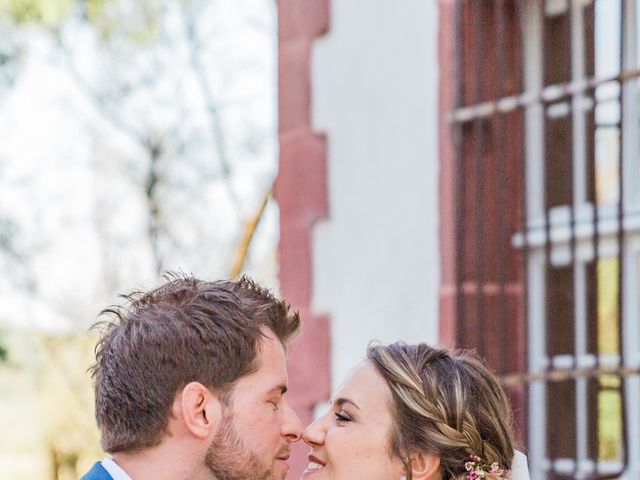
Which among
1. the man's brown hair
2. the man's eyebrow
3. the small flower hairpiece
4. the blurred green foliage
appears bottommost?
the small flower hairpiece

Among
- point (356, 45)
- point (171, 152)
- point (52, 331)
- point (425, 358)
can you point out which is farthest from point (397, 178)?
point (52, 331)

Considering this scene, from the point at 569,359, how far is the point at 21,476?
953 cm

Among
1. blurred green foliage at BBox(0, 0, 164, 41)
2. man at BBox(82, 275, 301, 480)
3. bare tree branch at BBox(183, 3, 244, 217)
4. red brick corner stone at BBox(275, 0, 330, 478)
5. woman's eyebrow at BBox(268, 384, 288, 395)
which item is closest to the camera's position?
man at BBox(82, 275, 301, 480)

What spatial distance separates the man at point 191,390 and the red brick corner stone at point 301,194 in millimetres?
2125

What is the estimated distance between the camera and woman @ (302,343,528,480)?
3.88m

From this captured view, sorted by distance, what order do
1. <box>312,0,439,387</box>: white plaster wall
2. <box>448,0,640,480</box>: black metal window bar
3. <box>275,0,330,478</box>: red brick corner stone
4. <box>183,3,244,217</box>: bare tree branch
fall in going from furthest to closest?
1. <box>183,3,244,217</box>: bare tree branch
2. <box>275,0,330,478</box>: red brick corner stone
3. <box>312,0,439,387</box>: white plaster wall
4. <box>448,0,640,480</box>: black metal window bar

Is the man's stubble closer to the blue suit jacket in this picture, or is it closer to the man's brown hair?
the man's brown hair

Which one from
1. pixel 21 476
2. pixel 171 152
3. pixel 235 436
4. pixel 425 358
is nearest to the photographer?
pixel 235 436

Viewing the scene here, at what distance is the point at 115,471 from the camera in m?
3.60

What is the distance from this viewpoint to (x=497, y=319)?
5.27 m

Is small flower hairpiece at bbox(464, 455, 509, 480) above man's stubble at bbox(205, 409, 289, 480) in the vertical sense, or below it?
below

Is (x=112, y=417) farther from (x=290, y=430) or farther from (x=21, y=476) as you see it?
(x=21, y=476)

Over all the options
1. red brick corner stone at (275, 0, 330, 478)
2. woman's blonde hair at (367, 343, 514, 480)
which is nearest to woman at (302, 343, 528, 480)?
woman's blonde hair at (367, 343, 514, 480)

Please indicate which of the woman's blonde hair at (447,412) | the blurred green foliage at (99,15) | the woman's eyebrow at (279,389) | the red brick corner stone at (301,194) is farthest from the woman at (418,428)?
the blurred green foliage at (99,15)
